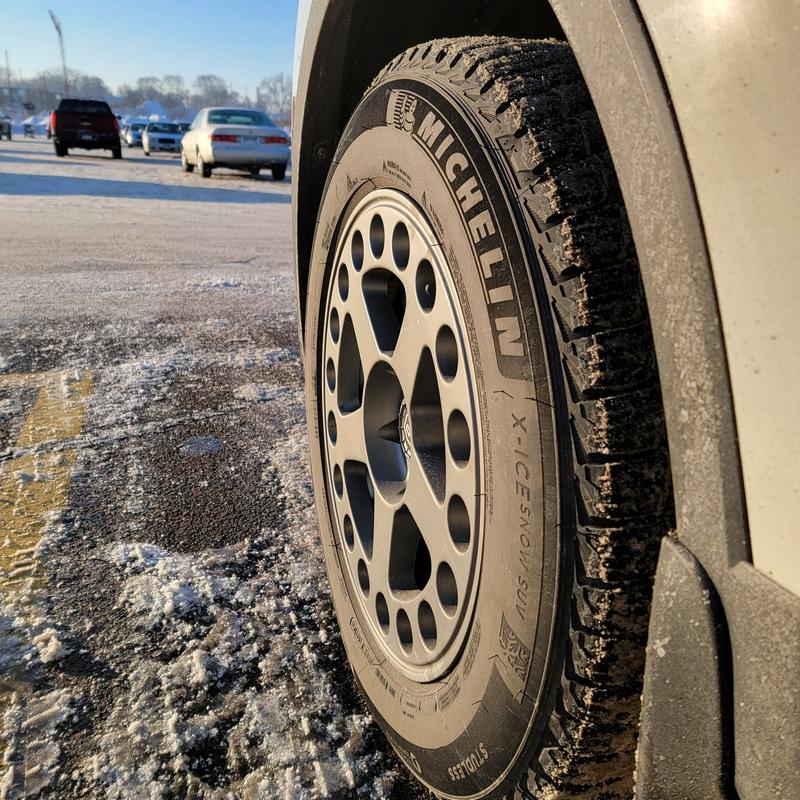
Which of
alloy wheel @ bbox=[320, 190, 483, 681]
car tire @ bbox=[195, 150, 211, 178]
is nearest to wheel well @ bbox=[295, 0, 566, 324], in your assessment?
alloy wheel @ bbox=[320, 190, 483, 681]

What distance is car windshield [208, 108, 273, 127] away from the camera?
55.6 ft

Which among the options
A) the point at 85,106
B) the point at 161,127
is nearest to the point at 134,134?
the point at 161,127

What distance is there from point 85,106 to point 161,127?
5165 mm

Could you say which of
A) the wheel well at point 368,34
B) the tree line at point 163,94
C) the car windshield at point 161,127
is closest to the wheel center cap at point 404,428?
the wheel well at point 368,34

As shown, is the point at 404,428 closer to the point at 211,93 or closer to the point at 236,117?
the point at 236,117

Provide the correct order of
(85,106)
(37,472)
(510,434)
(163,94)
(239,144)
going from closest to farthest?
(510,434) < (37,472) < (239,144) < (85,106) < (163,94)

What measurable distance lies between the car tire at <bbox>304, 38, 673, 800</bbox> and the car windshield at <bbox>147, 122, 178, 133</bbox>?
3119 cm

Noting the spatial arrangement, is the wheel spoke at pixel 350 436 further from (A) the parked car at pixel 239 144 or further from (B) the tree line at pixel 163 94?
(B) the tree line at pixel 163 94

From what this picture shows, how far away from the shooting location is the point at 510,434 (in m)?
0.98

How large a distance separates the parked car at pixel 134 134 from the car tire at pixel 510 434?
41.7 meters

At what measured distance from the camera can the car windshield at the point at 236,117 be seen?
17.0 metres

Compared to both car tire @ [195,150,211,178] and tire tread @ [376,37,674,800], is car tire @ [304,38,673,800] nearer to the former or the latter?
tire tread @ [376,37,674,800]

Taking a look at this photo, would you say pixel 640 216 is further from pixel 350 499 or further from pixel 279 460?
pixel 279 460

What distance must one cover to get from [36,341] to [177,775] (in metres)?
3.27
